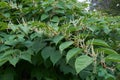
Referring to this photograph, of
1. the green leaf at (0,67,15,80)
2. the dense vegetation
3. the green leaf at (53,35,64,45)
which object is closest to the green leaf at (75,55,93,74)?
the dense vegetation

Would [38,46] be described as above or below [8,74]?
above

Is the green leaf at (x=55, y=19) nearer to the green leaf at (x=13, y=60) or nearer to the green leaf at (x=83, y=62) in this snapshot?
the green leaf at (x=13, y=60)

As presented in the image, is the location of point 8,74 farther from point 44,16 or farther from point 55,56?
point 44,16

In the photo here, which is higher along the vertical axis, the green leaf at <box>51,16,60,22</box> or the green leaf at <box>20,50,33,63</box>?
the green leaf at <box>51,16,60,22</box>

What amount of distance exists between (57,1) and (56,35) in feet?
1.99

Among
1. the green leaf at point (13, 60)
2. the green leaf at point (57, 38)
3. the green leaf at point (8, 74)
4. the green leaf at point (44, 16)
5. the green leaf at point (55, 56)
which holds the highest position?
the green leaf at point (44, 16)

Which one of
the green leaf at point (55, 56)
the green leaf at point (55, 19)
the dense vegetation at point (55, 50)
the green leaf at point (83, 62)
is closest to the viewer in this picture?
the green leaf at point (83, 62)

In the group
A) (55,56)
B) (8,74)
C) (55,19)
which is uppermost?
(55,19)

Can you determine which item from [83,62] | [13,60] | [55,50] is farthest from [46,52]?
[83,62]

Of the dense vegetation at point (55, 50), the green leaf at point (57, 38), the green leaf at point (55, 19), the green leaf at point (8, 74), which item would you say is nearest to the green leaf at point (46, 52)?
the dense vegetation at point (55, 50)

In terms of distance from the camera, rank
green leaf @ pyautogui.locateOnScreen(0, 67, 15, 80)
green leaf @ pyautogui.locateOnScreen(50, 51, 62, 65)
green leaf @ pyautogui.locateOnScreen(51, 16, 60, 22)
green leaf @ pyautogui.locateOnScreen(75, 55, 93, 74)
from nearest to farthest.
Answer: green leaf @ pyautogui.locateOnScreen(75, 55, 93, 74) < green leaf @ pyautogui.locateOnScreen(50, 51, 62, 65) < green leaf @ pyautogui.locateOnScreen(0, 67, 15, 80) < green leaf @ pyautogui.locateOnScreen(51, 16, 60, 22)

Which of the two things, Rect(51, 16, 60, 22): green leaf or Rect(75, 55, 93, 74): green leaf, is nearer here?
Rect(75, 55, 93, 74): green leaf

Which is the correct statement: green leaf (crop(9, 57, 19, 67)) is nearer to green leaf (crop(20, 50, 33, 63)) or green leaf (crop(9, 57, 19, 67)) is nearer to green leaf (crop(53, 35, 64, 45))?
green leaf (crop(20, 50, 33, 63))

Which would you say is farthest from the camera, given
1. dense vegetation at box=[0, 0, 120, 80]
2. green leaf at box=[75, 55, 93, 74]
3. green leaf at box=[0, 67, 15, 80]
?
green leaf at box=[0, 67, 15, 80]
